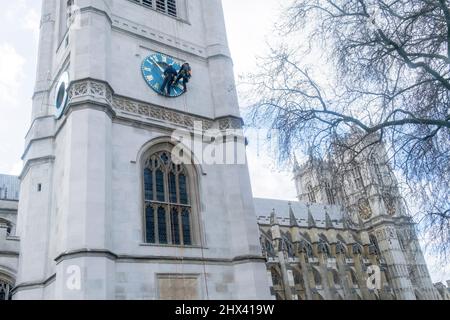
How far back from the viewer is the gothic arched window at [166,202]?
13797mm

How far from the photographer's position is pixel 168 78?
16297 millimetres

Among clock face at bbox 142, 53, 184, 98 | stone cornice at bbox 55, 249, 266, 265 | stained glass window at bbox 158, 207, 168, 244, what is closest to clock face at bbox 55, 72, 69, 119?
clock face at bbox 142, 53, 184, 98

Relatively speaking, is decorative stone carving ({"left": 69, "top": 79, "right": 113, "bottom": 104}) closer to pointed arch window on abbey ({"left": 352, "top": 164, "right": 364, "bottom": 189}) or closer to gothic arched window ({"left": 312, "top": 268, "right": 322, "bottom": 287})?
pointed arch window on abbey ({"left": 352, "top": 164, "right": 364, "bottom": 189})

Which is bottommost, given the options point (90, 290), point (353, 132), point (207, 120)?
point (90, 290)

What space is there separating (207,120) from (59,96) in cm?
624

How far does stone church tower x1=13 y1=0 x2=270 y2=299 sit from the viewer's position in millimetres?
12156

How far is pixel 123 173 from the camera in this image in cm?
1373

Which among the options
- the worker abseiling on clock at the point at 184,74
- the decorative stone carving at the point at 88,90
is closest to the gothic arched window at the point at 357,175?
the worker abseiling on clock at the point at 184,74

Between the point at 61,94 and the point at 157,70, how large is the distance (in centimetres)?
407

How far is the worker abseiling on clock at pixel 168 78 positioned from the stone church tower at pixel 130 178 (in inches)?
10.7

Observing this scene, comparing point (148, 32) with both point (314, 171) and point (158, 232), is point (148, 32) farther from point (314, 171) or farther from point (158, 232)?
point (314, 171)

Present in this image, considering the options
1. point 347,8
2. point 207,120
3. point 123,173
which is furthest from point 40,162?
point 347,8

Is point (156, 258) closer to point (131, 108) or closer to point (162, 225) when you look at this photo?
point (162, 225)

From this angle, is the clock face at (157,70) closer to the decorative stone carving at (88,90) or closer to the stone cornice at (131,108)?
the stone cornice at (131,108)
